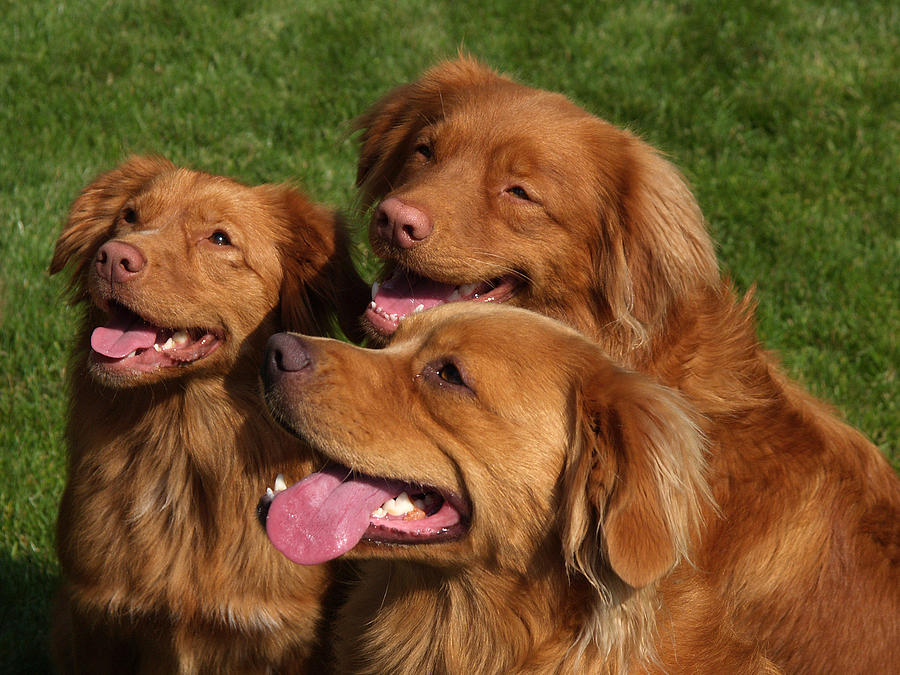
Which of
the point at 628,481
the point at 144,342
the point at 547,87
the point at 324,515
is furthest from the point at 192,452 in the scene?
the point at 547,87

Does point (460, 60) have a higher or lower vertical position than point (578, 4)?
higher

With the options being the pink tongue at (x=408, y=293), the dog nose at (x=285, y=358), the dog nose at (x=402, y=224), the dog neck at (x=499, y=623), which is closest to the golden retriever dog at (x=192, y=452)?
the pink tongue at (x=408, y=293)

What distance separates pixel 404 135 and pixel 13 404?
2.53 metres

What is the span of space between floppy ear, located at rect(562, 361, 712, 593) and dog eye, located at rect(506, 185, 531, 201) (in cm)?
104

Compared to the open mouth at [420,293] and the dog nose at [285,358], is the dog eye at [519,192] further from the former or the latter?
the dog nose at [285,358]

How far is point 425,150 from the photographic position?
444 centimetres

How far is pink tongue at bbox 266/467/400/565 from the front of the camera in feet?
10.3

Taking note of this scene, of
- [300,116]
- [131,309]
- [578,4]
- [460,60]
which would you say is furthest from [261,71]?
[131,309]

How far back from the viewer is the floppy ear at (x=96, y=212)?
4.25 meters

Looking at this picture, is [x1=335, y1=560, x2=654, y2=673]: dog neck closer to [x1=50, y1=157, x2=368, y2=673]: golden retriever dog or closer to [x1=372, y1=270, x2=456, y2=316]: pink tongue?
[x1=50, y1=157, x2=368, y2=673]: golden retriever dog

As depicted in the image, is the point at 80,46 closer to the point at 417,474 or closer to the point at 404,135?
the point at 404,135

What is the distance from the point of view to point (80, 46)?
8062 millimetres

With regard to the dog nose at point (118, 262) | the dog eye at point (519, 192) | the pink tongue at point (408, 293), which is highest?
the dog eye at point (519, 192)

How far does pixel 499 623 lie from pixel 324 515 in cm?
65
